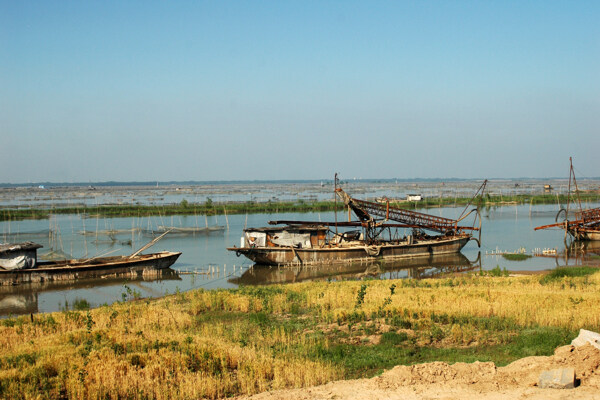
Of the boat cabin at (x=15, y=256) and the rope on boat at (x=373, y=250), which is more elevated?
the boat cabin at (x=15, y=256)

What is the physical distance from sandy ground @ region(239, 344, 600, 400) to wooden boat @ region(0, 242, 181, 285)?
20.8m

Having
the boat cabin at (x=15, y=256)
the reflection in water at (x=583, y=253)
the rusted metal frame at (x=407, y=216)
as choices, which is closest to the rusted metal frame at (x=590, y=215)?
the reflection in water at (x=583, y=253)

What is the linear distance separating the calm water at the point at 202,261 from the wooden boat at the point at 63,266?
25.1 inches

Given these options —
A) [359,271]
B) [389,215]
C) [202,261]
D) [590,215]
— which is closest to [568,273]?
[359,271]

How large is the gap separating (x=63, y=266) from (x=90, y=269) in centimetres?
129

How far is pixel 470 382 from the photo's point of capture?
27.7 ft

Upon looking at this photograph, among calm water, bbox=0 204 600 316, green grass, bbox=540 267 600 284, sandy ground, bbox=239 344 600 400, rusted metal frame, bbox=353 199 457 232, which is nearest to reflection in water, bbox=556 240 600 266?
calm water, bbox=0 204 600 316

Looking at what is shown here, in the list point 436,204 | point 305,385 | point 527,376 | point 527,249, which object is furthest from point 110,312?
point 436,204

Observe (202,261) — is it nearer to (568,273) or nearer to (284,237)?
(284,237)

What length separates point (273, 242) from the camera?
30.7 metres

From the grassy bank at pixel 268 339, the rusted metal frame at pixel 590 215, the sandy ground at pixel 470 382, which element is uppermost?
the rusted metal frame at pixel 590 215

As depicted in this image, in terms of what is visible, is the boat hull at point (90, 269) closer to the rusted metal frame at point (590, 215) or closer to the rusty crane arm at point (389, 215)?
the rusty crane arm at point (389, 215)

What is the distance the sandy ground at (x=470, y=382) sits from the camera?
7.84m

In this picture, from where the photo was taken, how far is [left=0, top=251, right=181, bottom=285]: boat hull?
2580cm
